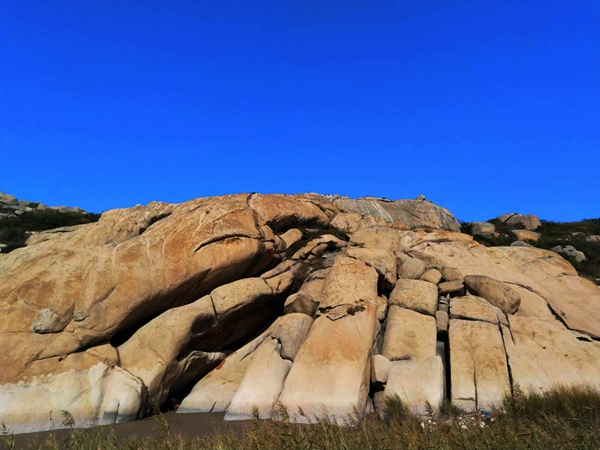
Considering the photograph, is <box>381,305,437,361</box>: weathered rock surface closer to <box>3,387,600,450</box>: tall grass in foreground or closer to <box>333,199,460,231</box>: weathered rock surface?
<box>3,387,600,450</box>: tall grass in foreground

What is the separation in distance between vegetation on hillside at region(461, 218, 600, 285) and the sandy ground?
15.7 metres

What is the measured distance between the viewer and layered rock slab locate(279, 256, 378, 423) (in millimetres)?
11055

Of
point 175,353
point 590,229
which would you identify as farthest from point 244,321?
point 590,229

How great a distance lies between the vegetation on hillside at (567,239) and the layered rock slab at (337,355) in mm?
10857

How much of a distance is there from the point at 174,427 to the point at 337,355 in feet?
14.1

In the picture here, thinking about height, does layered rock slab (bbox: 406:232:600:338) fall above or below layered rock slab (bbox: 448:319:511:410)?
above

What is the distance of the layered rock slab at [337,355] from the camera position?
11.1 meters

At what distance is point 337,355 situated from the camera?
1198 cm

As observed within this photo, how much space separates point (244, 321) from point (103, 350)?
424cm

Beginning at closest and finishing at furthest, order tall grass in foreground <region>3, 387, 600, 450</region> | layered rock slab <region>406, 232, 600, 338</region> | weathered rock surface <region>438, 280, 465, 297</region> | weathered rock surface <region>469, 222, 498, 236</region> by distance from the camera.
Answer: tall grass in foreground <region>3, 387, 600, 450</region>
layered rock slab <region>406, 232, 600, 338</region>
weathered rock surface <region>438, 280, 465, 297</region>
weathered rock surface <region>469, 222, 498, 236</region>

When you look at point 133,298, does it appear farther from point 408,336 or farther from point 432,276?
point 432,276

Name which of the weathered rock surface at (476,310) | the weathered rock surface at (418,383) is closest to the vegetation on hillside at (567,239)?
the weathered rock surface at (476,310)

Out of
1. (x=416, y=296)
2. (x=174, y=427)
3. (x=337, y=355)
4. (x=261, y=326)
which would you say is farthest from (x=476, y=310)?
(x=174, y=427)

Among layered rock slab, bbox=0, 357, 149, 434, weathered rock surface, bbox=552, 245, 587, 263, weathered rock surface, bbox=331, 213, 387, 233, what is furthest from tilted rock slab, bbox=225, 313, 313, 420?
weathered rock surface, bbox=552, 245, 587, 263
